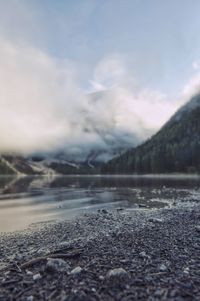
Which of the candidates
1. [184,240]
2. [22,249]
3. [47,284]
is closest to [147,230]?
[184,240]

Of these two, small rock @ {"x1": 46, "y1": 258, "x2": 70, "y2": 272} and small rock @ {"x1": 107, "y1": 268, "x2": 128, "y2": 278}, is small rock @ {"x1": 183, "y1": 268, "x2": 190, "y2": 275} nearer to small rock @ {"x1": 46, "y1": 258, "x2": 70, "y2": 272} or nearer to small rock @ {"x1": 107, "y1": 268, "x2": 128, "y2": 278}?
small rock @ {"x1": 107, "y1": 268, "x2": 128, "y2": 278}

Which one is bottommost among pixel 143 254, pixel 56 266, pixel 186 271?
pixel 186 271

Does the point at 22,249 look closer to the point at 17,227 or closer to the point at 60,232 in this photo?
the point at 60,232

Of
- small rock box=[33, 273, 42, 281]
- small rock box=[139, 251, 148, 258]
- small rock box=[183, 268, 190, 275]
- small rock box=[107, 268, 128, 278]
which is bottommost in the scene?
small rock box=[183, 268, 190, 275]

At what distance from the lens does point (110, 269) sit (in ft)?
45.2

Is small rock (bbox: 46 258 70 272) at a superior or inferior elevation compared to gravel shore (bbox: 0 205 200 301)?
superior

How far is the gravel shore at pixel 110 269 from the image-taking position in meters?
11.0

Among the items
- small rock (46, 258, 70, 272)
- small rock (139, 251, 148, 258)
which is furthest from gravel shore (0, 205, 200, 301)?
small rock (139, 251, 148, 258)

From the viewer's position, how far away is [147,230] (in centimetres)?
2431

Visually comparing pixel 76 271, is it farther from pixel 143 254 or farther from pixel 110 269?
pixel 143 254

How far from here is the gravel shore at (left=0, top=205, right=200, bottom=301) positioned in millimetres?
10953

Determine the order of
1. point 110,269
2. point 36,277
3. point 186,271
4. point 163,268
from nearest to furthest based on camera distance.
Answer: point 36,277
point 186,271
point 163,268
point 110,269

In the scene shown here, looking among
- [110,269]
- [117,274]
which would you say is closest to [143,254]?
[110,269]

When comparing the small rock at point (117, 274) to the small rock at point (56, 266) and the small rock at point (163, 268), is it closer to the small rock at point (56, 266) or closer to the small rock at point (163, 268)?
the small rock at point (163, 268)
